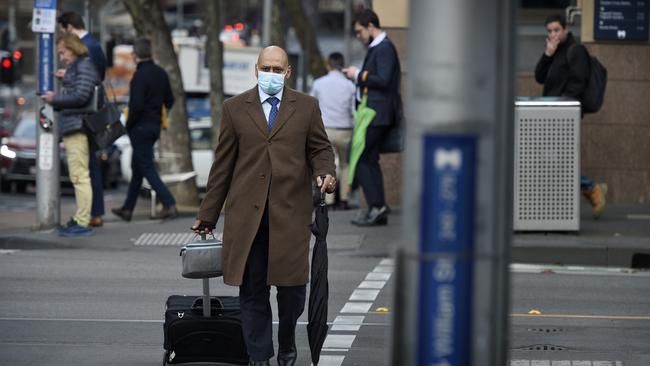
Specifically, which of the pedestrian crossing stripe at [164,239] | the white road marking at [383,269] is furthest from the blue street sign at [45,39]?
the white road marking at [383,269]

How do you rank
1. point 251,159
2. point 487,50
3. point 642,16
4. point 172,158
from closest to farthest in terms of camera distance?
point 487,50 → point 251,159 → point 642,16 → point 172,158

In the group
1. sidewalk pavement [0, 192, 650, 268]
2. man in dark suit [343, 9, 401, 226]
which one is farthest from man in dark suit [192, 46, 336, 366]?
man in dark suit [343, 9, 401, 226]

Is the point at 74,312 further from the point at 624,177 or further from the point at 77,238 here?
the point at 624,177

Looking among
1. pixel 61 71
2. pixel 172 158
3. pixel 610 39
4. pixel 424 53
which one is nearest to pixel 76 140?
pixel 61 71

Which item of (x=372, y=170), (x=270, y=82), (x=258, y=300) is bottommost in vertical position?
(x=258, y=300)

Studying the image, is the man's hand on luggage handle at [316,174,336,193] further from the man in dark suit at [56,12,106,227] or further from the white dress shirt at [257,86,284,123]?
the man in dark suit at [56,12,106,227]

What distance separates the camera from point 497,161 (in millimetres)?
3738

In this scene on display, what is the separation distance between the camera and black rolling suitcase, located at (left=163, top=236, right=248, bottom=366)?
25.7 ft

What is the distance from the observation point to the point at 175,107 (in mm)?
19172

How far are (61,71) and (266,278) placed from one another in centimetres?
779

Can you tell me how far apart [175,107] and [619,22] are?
18.9ft

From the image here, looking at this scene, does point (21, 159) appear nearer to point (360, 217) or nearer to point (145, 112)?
point (145, 112)

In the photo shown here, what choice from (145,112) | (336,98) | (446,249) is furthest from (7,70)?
(446,249)

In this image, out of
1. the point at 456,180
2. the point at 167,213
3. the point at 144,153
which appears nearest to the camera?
the point at 456,180
